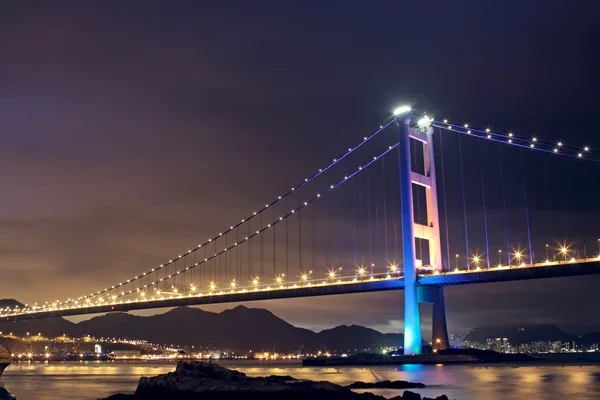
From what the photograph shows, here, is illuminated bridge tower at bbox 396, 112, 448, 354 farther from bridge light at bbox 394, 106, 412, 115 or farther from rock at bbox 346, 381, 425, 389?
rock at bbox 346, 381, 425, 389

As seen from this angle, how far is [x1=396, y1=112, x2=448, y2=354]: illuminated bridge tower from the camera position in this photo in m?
52.1

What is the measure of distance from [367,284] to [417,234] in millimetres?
5850

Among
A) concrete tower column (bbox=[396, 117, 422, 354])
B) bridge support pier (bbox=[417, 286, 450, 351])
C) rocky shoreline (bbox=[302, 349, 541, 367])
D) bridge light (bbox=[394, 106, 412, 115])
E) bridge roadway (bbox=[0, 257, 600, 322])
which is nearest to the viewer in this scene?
bridge roadway (bbox=[0, 257, 600, 322])

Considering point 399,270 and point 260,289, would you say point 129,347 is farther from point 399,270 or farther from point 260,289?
point 399,270

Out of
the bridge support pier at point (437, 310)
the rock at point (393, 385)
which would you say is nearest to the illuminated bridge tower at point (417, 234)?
the bridge support pier at point (437, 310)

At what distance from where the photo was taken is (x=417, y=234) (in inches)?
2130

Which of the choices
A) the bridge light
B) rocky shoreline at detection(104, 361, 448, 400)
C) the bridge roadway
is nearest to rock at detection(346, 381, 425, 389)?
rocky shoreline at detection(104, 361, 448, 400)

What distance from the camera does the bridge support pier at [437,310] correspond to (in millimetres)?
52594

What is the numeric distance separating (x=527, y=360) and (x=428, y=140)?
27.0m

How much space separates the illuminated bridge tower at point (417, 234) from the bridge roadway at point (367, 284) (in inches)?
44.1

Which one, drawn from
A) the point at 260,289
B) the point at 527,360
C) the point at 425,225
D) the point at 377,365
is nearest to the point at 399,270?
the point at 425,225

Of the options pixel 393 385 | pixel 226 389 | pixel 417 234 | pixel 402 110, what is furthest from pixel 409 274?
pixel 226 389

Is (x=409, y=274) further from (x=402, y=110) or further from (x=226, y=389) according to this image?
(x=226, y=389)

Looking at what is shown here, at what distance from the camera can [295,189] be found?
67.7 metres
